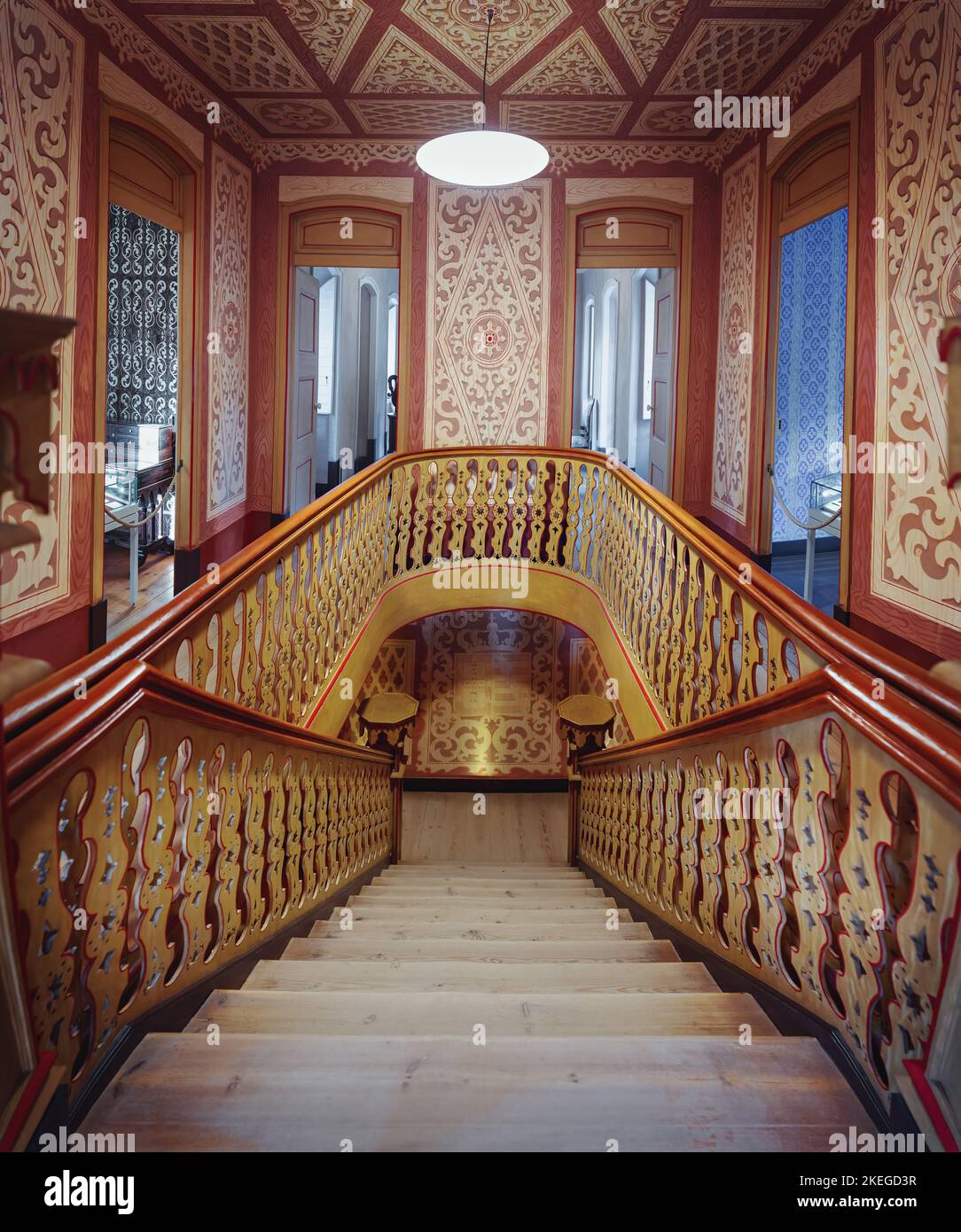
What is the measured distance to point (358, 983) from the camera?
261 cm

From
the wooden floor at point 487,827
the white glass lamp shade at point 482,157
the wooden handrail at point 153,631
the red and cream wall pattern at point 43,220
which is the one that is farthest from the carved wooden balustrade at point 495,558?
the wooden floor at point 487,827

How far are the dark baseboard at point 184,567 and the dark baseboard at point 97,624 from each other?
1.33 m

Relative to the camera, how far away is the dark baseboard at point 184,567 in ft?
22.4

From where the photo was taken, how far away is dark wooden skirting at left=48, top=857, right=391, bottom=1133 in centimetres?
163

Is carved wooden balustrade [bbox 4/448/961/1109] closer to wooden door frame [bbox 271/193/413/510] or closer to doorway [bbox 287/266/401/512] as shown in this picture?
wooden door frame [bbox 271/193/413/510]

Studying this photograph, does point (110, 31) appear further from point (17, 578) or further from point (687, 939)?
point (687, 939)

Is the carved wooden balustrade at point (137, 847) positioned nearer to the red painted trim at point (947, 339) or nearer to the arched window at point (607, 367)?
the red painted trim at point (947, 339)

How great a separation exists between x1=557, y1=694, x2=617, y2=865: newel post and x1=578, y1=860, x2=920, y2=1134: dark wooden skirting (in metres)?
3.10

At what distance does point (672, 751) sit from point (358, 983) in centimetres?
149

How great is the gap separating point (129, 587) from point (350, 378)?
285 inches

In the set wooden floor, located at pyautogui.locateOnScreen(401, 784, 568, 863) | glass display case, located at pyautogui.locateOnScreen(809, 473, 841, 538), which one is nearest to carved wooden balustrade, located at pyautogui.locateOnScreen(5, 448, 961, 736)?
wooden floor, located at pyautogui.locateOnScreen(401, 784, 568, 863)

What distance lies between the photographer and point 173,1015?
216 centimetres

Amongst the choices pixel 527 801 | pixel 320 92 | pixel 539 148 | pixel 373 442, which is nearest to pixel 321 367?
pixel 373 442

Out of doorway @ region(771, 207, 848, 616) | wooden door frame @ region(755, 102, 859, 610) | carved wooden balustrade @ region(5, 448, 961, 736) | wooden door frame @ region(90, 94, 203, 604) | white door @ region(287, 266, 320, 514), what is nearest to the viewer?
carved wooden balustrade @ region(5, 448, 961, 736)
